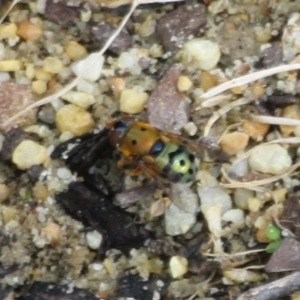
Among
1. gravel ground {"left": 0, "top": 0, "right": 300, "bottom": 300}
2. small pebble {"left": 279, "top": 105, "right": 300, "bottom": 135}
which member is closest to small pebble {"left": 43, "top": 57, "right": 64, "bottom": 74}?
gravel ground {"left": 0, "top": 0, "right": 300, "bottom": 300}

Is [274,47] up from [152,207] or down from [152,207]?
up

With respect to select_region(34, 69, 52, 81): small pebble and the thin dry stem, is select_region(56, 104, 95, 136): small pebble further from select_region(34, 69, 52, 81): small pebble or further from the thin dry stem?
the thin dry stem

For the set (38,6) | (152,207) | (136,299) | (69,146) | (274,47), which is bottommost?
(136,299)

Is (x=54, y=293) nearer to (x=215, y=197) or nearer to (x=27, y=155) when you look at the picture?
(x=27, y=155)

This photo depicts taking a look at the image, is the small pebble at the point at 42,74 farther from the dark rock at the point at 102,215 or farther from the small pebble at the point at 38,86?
the dark rock at the point at 102,215

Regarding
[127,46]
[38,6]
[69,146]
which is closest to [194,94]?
[127,46]

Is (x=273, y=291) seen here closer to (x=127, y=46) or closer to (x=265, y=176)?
(x=265, y=176)

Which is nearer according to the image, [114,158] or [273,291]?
[273,291]

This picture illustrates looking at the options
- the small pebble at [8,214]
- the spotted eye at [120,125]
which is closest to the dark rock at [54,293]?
the small pebble at [8,214]
